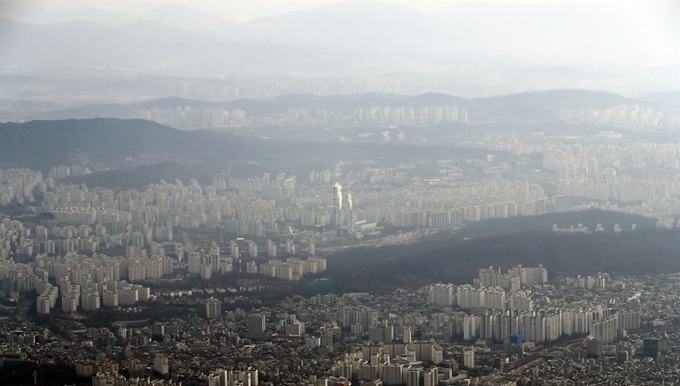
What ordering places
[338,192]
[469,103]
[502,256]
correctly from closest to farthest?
[502,256] → [338,192] → [469,103]

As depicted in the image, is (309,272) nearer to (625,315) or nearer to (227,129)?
(625,315)

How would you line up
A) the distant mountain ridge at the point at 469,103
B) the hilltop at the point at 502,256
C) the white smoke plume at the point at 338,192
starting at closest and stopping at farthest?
1. the hilltop at the point at 502,256
2. the white smoke plume at the point at 338,192
3. the distant mountain ridge at the point at 469,103

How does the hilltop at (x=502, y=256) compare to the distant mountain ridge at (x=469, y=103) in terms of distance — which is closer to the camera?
the hilltop at (x=502, y=256)

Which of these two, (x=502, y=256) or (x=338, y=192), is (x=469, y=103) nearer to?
(x=338, y=192)

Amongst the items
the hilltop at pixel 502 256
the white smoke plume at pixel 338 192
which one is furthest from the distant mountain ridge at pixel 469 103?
the hilltop at pixel 502 256

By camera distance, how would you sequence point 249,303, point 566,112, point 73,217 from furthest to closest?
point 566,112
point 73,217
point 249,303

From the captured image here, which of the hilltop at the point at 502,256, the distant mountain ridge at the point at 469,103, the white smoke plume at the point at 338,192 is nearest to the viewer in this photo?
the hilltop at the point at 502,256

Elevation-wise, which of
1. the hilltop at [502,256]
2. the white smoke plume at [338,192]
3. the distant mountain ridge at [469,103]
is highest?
the distant mountain ridge at [469,103]

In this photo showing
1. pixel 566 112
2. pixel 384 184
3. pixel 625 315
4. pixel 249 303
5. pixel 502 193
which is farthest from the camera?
pixel 566 112

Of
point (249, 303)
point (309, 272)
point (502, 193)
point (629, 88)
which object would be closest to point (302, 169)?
point (502, 193)

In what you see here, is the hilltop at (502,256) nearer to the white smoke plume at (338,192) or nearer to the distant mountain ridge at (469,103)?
Answer: the white smoke plume at (338,192)

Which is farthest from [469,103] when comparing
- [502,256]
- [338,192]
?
[502,256]
